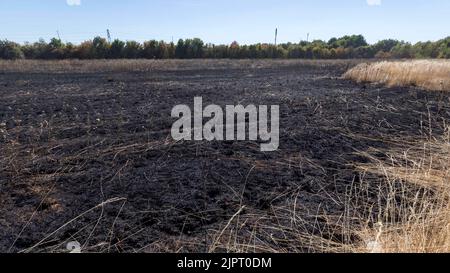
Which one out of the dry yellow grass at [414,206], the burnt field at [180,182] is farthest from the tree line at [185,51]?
the dry yellow grass at [414,206]

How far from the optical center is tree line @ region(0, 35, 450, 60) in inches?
1150

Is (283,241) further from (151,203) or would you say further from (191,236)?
(151,203)

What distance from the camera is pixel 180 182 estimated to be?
3.31m

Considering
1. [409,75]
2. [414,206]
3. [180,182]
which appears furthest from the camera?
[409,75]

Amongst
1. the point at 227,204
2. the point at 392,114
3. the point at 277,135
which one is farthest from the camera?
the point at 392,114

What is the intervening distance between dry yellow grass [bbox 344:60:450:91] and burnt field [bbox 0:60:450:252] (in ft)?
13.7

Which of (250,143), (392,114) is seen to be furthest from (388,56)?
(250,143)

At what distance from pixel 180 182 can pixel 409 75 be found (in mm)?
9874

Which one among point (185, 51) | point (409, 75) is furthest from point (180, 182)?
point (185, 51)

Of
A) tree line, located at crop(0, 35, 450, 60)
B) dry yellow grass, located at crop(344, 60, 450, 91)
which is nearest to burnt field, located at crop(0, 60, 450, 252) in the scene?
dry yellow grass, located at crop(344, 60, 450, 91)

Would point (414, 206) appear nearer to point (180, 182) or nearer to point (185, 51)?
point (180, 182)

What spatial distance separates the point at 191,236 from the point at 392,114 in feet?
17.2

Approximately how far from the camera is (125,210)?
278cm

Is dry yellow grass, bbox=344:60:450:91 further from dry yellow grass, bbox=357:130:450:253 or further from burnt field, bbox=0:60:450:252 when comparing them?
dry yellow grass, bbox=357:130:450:253
